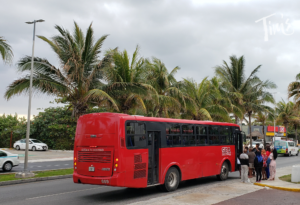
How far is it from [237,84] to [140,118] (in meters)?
24.0

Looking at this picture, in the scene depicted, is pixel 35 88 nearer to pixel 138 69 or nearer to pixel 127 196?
pixel 138 69

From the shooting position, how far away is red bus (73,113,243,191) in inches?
425

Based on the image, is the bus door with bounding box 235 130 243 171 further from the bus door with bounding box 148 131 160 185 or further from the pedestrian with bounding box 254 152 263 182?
the bus door with bounding box 148 131 160 185

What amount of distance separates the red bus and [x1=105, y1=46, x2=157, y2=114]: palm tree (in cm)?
728

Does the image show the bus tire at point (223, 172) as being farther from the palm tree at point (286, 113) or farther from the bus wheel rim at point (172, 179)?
the palm tree at point (286, 113)

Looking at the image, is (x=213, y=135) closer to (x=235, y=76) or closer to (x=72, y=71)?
(x=72, y=71)

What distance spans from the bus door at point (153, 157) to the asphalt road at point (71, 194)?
63 cm

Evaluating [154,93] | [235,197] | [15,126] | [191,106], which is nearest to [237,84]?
[191,106]

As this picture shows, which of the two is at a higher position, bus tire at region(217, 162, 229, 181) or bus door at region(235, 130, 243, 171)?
bus door at region(235, 130, 243, 171)

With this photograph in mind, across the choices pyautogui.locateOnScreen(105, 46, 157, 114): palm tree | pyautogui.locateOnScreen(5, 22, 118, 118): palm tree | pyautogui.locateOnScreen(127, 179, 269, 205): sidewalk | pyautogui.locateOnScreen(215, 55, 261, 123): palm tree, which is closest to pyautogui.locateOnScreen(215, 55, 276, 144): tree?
pyautogui.locateOnScreen(215, 55, 261, 123): palm tree

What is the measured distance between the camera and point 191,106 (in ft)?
90.2

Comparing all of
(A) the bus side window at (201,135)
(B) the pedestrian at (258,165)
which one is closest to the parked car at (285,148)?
(B) the pedestrian at (258,165)

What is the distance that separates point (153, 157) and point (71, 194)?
327cm

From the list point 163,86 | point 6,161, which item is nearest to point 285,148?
point 163,86
